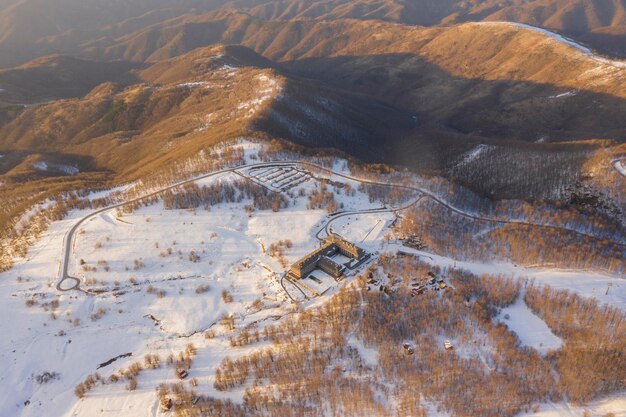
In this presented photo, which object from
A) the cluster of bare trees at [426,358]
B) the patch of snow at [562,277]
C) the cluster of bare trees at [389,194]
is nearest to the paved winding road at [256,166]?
the cluster of bare trees at [389,194]

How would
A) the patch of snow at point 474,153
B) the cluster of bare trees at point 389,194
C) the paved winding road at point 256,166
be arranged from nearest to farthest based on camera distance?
the paved winding road at point 256,166, the cluster of bare trees at point 389,194, the patch of snow at point 474,153

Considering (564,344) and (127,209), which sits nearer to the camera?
(564,344)

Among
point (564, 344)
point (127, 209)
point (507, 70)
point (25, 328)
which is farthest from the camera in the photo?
point (507, 70)

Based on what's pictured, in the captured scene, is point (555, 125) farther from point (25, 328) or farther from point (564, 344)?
point (25, 328)

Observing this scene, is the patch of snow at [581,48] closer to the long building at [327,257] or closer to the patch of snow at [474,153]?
the patch of snow at [474,153]

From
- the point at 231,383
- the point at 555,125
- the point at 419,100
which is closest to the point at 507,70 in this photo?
the point at 419,100

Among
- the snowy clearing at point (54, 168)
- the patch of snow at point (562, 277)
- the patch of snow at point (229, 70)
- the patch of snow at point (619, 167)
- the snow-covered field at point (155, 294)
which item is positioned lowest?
the patch of snow at point (562, 277)

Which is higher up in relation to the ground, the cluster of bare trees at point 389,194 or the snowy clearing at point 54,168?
the snowy clearing at point 54,168
